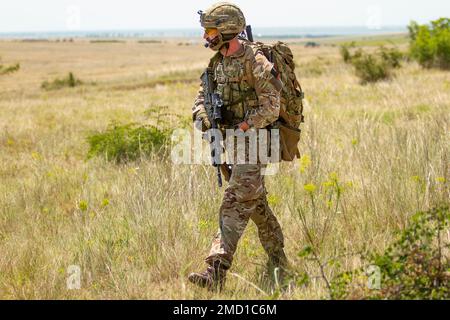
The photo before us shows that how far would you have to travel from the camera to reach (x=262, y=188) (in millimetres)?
4086

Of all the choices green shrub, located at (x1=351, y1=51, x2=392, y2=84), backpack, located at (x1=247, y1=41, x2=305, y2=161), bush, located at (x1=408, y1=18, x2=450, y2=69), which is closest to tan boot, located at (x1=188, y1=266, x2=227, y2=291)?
backpack, located at (x1=247, y1=41, x2=305, y2=161)

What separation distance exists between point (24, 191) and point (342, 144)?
3632 mm

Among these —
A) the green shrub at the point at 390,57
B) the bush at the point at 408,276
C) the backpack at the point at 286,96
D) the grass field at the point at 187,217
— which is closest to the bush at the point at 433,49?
the green shrub at the point at 390,57

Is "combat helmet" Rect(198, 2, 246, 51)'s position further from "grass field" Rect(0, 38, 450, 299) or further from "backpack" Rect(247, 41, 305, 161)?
"grass field" Rect(0, 38, 450, 299)

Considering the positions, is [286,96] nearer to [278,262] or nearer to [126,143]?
[278,262]

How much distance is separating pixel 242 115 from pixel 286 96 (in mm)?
329

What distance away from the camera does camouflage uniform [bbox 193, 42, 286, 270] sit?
3.93m

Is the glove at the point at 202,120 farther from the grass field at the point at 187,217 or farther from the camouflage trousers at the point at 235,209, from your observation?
the grass field at the point at 187,217

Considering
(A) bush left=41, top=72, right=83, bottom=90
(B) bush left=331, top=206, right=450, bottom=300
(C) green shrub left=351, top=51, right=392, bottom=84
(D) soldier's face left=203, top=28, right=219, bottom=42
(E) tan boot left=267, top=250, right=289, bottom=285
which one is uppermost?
(D) soldier's face left=203, top=28, right=219, bottom=42

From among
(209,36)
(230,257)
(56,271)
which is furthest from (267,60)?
(56,271)

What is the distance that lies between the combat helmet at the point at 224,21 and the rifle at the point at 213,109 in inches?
10.9

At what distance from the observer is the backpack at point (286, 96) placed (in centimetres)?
411

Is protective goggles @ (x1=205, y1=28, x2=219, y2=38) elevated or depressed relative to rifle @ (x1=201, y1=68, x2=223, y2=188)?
elevated

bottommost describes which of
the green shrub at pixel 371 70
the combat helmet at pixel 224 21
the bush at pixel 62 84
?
the bush at pixel 62 84
